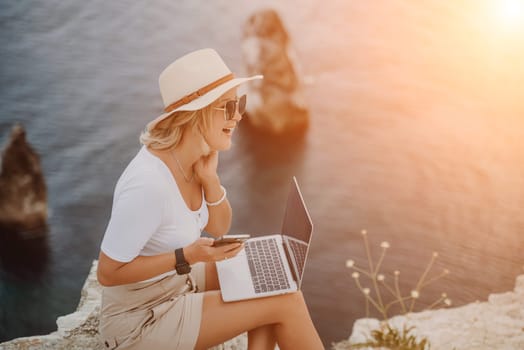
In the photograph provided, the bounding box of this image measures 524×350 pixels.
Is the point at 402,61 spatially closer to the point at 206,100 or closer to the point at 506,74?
the point at 506,74

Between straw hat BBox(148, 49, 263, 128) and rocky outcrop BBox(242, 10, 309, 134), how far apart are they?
31.8 ft

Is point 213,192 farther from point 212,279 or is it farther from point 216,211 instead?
point 212,279

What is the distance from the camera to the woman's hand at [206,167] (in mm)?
2504

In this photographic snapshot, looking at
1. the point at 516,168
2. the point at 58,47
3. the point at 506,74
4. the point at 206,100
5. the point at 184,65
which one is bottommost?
the point at 516,168

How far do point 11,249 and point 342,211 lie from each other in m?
6.97

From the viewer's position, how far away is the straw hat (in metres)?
2.27

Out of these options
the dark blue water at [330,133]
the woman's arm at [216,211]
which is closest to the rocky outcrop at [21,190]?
the dark blue water at [330,133]

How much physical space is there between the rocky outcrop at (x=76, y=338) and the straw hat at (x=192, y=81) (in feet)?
4.52

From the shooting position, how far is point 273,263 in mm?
2645

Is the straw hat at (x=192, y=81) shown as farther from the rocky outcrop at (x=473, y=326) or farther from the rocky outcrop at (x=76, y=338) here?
the rocky outcrop at (x=473, y=326)

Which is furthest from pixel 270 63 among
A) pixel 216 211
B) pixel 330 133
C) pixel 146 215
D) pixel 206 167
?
pixel 146 215

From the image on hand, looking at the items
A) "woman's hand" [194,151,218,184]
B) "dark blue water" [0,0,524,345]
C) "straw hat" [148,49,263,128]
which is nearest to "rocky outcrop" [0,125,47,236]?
"dark blue water" [0,0,524,345]

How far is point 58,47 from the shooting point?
1627 cm

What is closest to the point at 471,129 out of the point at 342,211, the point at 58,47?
the point at 342,211
